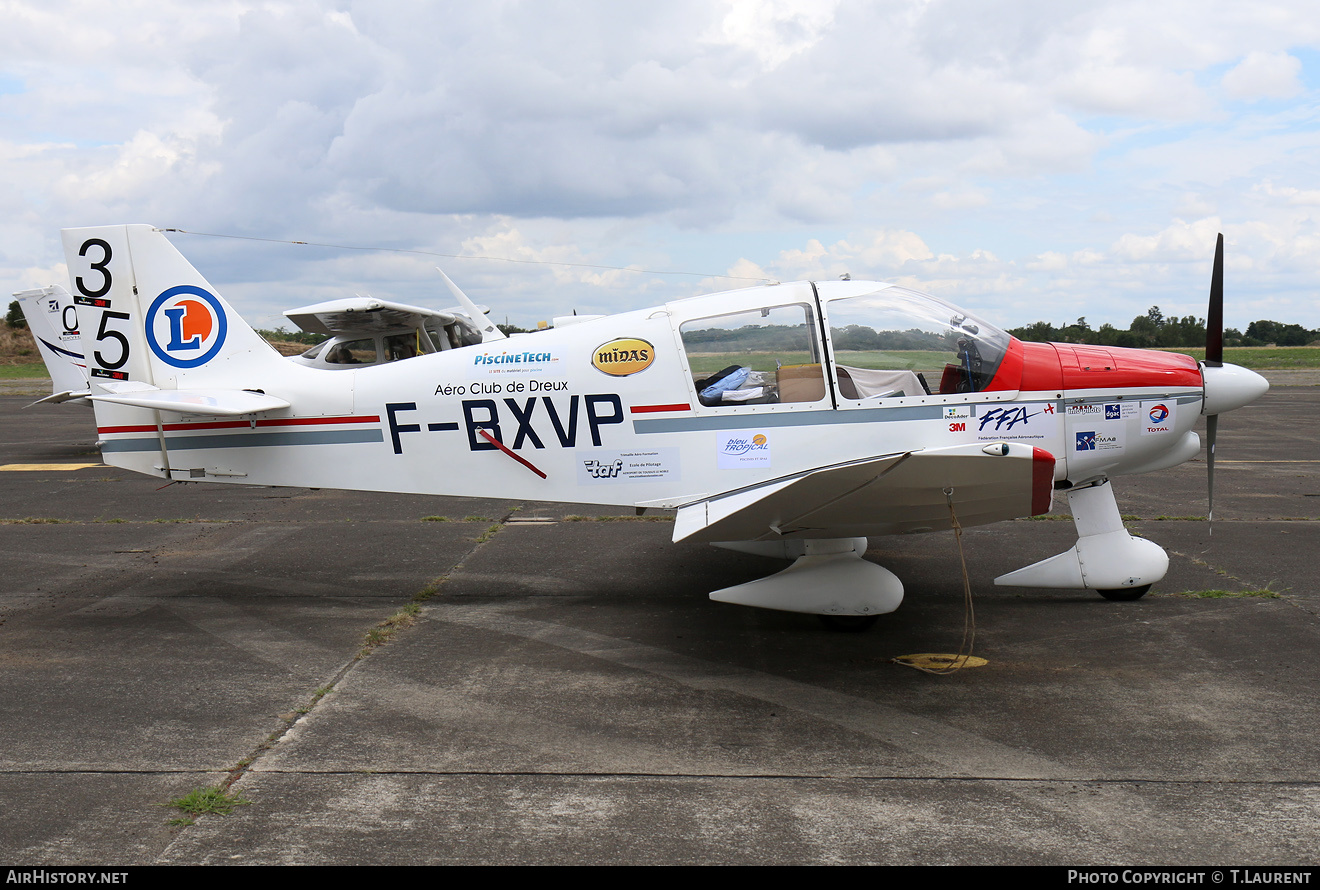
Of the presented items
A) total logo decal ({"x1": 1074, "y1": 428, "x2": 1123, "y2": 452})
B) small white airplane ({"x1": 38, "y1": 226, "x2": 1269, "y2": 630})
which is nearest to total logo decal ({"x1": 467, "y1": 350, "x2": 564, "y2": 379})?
small white airplane ({"x1": 38, "y1": 226, "x2": 1269, "y2": 630})

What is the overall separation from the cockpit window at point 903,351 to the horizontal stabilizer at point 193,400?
13.6 ft

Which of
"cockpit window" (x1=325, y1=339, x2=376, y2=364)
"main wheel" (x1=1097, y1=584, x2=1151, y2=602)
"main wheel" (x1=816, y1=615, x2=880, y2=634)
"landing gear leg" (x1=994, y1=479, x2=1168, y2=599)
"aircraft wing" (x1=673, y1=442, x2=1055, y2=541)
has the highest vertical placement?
"cockpit window" (x1=325, y1=339, x2=376, y2=364)

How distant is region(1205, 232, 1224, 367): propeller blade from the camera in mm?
6066

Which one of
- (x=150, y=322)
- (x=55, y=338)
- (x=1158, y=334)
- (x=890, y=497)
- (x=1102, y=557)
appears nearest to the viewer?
(x=890, y=497)

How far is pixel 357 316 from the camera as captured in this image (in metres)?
14.5

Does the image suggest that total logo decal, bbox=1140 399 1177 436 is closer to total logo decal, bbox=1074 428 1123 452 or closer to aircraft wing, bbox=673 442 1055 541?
total logo decal, bbox=1074 428 1123 452

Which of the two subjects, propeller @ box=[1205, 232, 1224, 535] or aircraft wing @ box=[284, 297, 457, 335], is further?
aircraft wing @ box=[284, 297, 457, 335]

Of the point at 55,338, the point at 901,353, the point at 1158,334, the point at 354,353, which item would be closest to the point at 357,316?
the point at 354,353

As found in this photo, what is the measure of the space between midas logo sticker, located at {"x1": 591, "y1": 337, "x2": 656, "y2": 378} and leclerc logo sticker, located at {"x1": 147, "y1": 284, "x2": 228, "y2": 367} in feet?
10.3

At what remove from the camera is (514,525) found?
9.70 m

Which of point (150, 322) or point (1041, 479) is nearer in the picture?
point (1041, 479)

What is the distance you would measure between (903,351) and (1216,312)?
7.57 feet

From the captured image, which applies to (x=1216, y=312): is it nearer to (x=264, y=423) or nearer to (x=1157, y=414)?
(x=1157, y=414)

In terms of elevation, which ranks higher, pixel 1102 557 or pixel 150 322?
pixel 150 322
